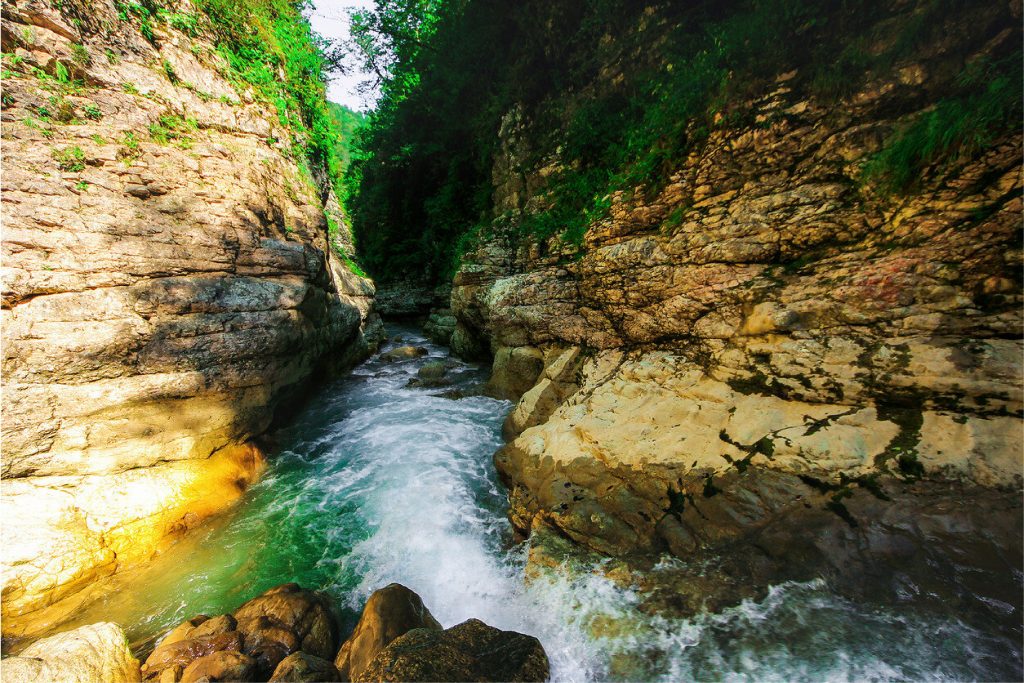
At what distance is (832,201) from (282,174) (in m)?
10.8

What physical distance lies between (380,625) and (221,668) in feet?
4.35

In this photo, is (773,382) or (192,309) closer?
(773,382)

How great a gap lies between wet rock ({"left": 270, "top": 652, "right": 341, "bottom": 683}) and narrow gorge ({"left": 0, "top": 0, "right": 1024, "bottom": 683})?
0.02 meters

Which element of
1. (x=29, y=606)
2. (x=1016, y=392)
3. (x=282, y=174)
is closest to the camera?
(x=1016, y=392)

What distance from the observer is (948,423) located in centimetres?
297

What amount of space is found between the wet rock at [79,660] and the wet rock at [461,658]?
2.28 metres

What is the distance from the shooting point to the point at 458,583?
12.5ft

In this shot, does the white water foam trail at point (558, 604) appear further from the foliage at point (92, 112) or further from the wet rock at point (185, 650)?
the foliage at point (92, 112)

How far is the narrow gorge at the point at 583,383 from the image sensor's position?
2768mm

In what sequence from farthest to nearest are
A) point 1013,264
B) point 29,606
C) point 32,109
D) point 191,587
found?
1. point 32,109
2. point 191,587
3. point 29,606
4. point 1013,264

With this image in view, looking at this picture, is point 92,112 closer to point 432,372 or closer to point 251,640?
point 432,372

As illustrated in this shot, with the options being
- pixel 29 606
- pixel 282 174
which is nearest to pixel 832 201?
pixel 29 606

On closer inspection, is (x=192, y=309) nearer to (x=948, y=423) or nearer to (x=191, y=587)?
(x=191, y=587)

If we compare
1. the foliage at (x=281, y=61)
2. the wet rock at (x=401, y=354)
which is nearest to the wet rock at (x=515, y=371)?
the wet rock at (x=401, y=354)
